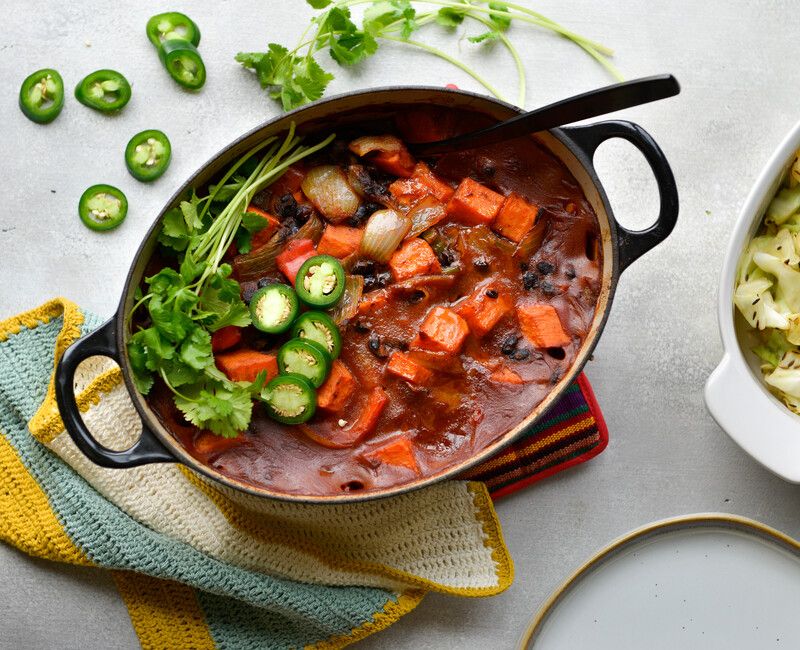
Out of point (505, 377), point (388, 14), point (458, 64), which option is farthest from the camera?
point (458, 64)

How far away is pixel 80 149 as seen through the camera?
2453 mm

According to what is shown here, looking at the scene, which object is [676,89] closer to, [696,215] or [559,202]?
[559,202]

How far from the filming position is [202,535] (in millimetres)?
2318

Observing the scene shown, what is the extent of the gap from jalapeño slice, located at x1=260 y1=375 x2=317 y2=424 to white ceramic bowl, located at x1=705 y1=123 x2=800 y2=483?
1.00 m

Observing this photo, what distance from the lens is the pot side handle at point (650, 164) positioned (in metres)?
1.98

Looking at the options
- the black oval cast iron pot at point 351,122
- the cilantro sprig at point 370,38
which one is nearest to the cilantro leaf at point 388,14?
the cilantro sprig at point 370,38

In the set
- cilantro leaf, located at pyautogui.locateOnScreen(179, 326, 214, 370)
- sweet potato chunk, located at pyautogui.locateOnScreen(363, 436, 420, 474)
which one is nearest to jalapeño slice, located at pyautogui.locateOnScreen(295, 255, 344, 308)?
cilantro leaf, located at pyautogui.locateOnScreen(179, 326, 214, 370)

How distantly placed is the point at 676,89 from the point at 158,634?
1.94 m

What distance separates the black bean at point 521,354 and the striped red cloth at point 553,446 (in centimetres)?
26

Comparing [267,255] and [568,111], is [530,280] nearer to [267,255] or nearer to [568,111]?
[568,111]

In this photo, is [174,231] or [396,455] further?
[396,455]

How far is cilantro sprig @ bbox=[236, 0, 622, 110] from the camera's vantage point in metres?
2.32

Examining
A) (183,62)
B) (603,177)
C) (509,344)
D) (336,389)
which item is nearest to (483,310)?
(509,344)

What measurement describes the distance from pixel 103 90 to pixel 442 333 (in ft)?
3.99
